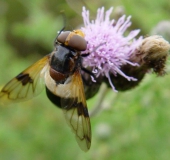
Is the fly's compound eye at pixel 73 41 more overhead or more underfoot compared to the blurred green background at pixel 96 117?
more overhead

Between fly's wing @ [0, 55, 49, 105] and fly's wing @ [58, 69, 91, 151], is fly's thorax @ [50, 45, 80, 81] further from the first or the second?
fly's wing @ [0, 55, 49, 105]

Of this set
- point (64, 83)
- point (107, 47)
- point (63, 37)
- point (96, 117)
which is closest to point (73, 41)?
point (63, 37)

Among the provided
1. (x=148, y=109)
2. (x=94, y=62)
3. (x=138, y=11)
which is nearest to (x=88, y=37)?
(x=94, y=62)

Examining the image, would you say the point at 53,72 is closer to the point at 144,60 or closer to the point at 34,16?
the point at 144,60

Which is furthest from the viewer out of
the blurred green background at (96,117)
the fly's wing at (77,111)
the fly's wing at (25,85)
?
the blurred green background at (96,117)

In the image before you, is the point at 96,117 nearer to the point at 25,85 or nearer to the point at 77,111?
the point at 25,85

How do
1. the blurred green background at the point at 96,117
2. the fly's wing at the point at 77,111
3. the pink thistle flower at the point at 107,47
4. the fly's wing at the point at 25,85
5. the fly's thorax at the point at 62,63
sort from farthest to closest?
the blurred green background at the point at 96,117
the pink thistle flower at the point at 107,47
the fly's wing at the point at 25,85
the fly's thorax at the point at 62,63
the fly's wing at the point at 77,111

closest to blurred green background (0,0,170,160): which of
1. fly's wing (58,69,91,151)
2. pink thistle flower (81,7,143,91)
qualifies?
pink thistle flower (81,7,143,91)

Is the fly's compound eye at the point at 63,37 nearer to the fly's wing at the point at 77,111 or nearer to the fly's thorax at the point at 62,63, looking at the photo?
the fly's thorax at the point at 62,63

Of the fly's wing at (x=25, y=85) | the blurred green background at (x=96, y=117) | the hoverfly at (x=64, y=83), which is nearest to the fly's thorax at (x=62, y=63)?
the hoverfly at (x=64, y=83)
